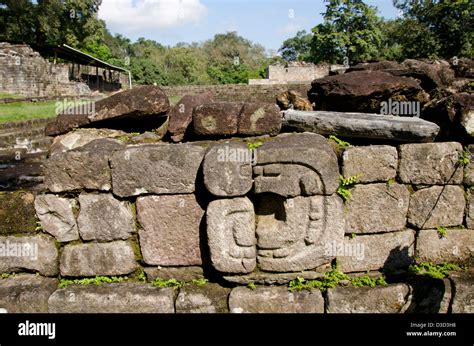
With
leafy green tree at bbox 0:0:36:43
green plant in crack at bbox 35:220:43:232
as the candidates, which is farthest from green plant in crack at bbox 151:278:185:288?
leafy green tree at bbox 0:0:36:43

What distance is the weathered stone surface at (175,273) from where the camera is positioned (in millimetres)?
3371

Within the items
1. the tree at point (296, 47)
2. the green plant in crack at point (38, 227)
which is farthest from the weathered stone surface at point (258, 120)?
the tree at point (296, 47)

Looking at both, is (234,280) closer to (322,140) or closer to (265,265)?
(265,265)

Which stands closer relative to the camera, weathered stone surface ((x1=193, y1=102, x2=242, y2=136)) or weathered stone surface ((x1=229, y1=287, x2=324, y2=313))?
weathered stone surface ((x1=229, y1=287, x2=324, y2=313))

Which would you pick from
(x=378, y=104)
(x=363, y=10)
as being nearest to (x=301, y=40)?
(x=363, y=10)

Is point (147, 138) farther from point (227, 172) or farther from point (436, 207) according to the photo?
point (436, 207)

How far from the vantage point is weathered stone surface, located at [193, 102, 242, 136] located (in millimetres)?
3451

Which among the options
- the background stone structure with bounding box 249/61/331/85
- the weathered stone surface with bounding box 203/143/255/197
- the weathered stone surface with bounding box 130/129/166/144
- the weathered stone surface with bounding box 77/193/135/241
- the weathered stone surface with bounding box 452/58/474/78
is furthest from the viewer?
the background stone structure with bounding box 249/61/331/85

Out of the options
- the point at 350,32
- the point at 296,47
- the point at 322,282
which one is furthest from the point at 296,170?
the point at 296,47

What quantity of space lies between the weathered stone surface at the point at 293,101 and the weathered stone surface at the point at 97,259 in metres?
2.32

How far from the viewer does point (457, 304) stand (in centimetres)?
325

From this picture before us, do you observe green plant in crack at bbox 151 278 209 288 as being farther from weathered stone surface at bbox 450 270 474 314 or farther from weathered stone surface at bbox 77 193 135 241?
weathered stone surface at bbox 450 270 474 314

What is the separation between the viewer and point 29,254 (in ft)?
11.1
